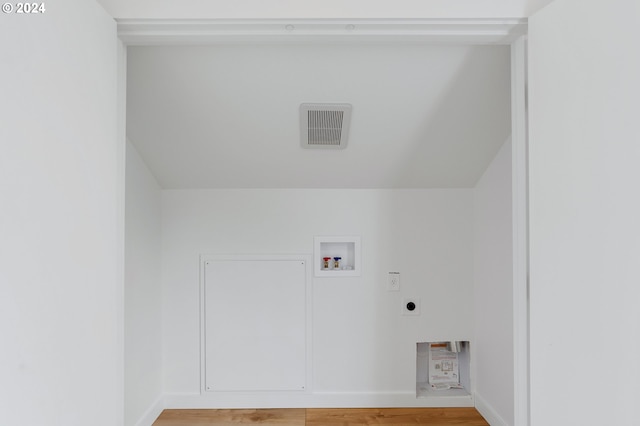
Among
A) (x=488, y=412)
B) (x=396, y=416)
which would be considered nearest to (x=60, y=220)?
(x=396, y=416)

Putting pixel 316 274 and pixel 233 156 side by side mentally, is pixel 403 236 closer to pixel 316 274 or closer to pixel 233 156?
pixel 316 274

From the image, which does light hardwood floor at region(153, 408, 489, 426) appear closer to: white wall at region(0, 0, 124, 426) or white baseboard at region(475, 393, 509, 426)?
white baseboard at region(475, 393, 509, 426)

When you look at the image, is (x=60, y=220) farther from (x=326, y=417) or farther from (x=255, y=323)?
(x=326, y=417)

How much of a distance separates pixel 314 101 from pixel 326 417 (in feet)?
5.31

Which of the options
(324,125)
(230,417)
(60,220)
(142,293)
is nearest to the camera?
(60,220)

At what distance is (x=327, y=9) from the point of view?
1.20 m

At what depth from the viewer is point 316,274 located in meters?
2.17

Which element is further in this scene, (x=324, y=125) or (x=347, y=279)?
(x=347, y=279)

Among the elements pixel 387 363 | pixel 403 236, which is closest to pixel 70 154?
pixel 403 236

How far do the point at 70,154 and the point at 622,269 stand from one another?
4.55 feet

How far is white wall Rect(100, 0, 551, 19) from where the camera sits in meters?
1.20

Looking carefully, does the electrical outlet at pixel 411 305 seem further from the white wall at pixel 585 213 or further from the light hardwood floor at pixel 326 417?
the white wall at pixel 585 213

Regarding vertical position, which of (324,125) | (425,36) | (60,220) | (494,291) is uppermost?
(425,36)

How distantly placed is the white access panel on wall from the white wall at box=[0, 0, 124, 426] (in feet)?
3.22
